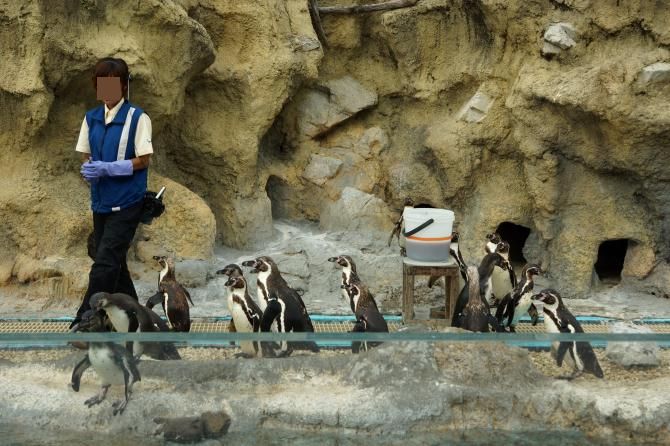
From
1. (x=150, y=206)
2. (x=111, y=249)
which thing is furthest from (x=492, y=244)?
(x=111, y=249)

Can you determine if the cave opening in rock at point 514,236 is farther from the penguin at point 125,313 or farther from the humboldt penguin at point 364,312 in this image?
the penguin at point 125,313

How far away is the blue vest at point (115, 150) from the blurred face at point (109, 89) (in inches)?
3.8

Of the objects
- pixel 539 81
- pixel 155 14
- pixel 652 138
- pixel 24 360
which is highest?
pixel 155 14

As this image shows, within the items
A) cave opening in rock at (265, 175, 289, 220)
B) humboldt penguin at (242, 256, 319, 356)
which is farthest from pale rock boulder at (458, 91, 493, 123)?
humboldt penguin at (242, 256, 319, 356)

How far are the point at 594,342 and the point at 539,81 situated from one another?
19.2ft

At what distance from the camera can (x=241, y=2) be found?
920 cm

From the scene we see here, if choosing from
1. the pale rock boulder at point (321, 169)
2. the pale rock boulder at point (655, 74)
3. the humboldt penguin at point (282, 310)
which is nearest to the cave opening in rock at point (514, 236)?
the pale rock boulder at point (321, 169)

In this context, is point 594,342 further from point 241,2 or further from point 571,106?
point 241,2

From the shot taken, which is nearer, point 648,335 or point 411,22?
point 648,335

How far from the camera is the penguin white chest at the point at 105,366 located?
3498 mm

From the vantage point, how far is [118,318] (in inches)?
173

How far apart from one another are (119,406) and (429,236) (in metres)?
3.79

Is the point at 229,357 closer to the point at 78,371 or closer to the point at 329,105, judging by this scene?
the point at 78,371

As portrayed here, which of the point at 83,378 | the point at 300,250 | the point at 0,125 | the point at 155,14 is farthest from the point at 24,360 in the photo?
the point at 300,250
